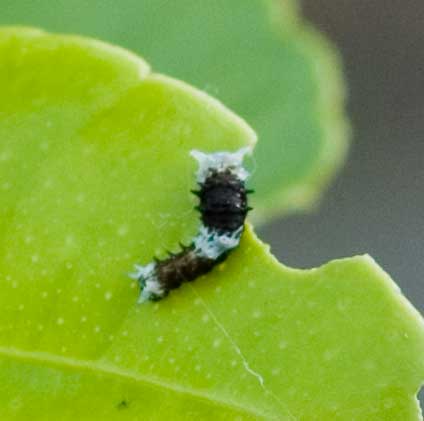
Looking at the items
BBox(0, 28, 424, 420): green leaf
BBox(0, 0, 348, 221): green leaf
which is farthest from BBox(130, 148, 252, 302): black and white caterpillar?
BBox(0, 0, 348, 221): green leaf

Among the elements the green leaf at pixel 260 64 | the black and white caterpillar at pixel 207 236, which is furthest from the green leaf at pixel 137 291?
the green leaf at pixel 260 64

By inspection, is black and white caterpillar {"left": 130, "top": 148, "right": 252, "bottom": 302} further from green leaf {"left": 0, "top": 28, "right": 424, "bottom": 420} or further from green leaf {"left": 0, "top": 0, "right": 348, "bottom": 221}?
green leaf {"left": 0, "top": 0, "right": 348, "bottom": 221}

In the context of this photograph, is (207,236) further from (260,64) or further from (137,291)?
(260,64)

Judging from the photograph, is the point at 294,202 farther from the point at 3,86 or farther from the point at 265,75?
the point at 3,86

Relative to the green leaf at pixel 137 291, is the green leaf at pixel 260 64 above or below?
below

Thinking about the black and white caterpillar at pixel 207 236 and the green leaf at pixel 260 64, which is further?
the green leaf at pixel 260 64

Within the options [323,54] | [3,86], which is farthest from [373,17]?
[3,86]

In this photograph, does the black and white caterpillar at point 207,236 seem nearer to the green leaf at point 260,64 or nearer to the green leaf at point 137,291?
the green leaf at point 137,291
